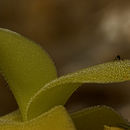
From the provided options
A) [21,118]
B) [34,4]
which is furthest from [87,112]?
[34,4]

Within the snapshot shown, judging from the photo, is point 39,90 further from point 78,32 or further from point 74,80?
point 78,32

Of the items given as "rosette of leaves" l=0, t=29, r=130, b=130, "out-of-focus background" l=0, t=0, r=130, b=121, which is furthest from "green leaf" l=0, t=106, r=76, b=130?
"out-of-focus background" l=0, t=0, r=130, b=121

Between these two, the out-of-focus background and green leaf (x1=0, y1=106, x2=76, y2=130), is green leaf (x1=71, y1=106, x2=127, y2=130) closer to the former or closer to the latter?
green leaf (x1=0, y1=106, x2=76, y2=130)

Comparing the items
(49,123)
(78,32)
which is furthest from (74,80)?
(78,32)

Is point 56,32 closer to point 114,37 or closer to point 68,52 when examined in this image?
point 68,52

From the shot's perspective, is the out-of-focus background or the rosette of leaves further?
the out-of-focus background

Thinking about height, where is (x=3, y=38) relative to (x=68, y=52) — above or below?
above
